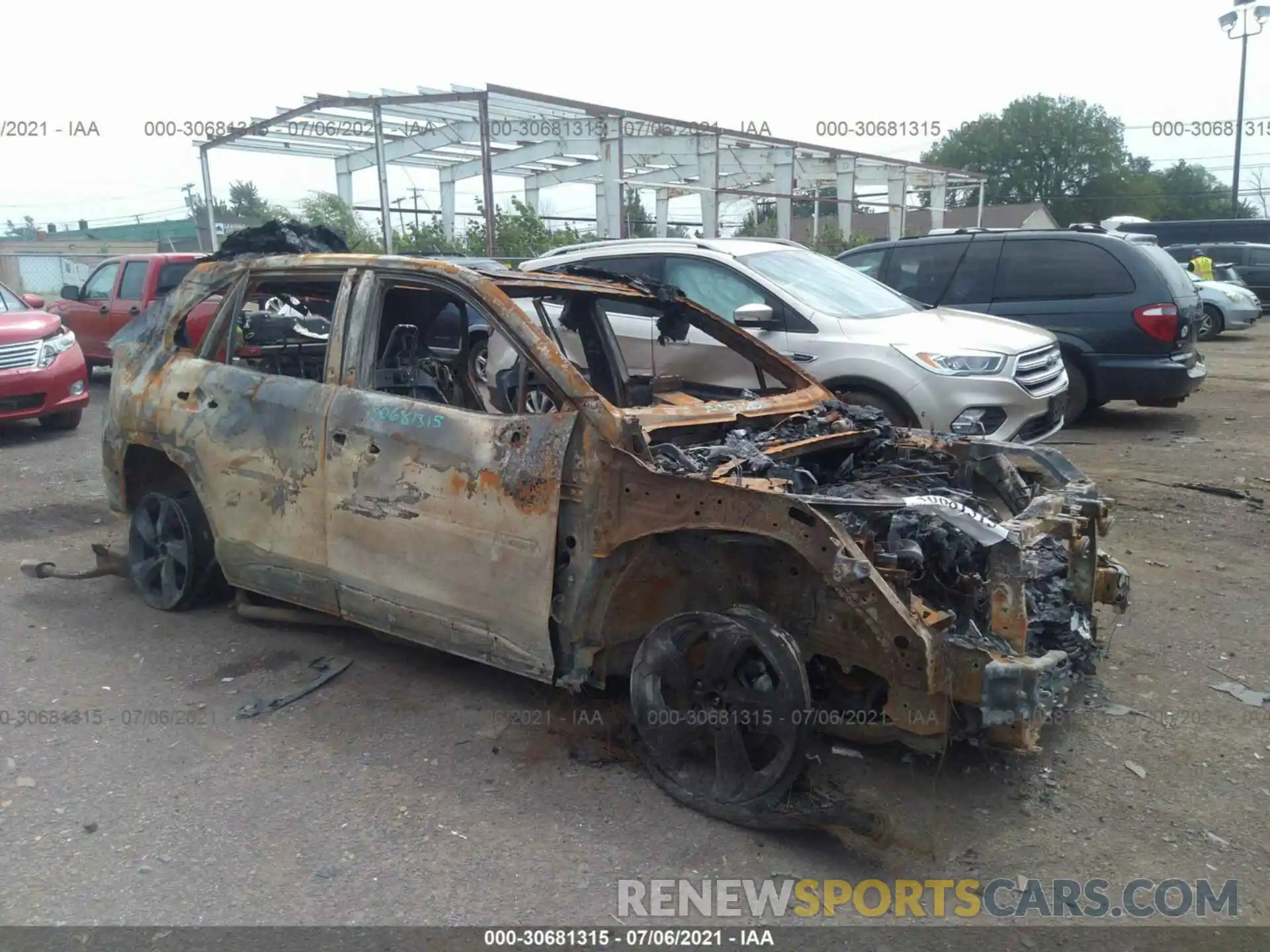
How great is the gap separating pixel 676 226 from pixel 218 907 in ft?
72.5

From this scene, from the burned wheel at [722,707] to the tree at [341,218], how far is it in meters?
16.5

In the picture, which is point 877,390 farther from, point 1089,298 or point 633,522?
point 633,522

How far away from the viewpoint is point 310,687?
4266 mm

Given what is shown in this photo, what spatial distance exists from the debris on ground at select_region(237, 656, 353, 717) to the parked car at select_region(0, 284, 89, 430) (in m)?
6.64

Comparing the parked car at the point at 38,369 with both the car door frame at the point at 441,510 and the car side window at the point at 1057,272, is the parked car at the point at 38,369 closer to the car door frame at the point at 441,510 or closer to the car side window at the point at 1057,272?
the car door frame at the point at 441,510

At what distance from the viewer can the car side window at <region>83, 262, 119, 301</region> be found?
12.4 m

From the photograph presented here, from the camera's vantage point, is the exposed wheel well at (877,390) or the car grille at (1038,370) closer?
the exposed wheel well at (877,390)

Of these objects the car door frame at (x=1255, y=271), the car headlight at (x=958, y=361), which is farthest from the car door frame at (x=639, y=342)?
the car door frame at (x=1255, y=271)

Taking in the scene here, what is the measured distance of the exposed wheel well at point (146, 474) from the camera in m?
5.11

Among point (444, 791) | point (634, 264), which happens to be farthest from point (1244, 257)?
point (444, 791)

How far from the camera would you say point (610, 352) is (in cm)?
493

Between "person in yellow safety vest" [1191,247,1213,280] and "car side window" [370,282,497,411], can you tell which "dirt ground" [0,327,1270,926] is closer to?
"car side window" [370,282,497,411]

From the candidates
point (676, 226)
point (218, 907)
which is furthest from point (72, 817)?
point (676, 226)

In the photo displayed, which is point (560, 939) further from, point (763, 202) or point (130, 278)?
point (763, 202)
